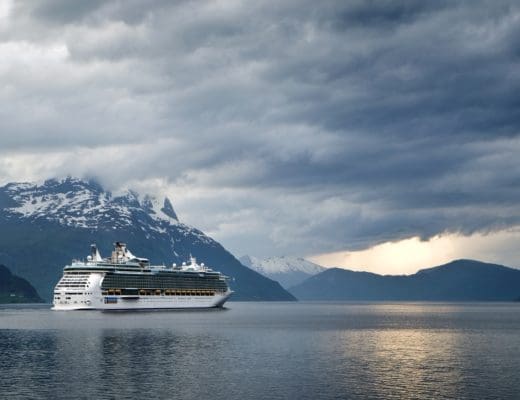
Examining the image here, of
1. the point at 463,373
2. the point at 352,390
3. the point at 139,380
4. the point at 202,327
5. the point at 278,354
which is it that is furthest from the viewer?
the point at 202,327

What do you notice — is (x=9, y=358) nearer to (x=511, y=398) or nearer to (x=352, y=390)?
(x=352, y=390)

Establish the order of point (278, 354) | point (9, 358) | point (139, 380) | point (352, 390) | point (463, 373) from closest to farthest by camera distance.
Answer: point (352, 390) → point (139, 380) → point (463, 373) → point (9, 358) → point (278, 354)

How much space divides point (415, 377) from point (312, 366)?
636 inches

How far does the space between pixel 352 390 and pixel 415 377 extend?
13.8 metres

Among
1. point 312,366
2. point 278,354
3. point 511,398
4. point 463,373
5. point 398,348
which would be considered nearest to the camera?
point 511,398

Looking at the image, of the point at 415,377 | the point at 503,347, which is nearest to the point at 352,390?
the point at 415,377

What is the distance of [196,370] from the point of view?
96688mm

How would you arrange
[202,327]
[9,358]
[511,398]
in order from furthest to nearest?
Answer: [202,327], [9,358], [511,398]

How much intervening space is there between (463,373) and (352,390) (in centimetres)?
2162

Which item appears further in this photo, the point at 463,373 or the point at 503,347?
the point at 503,347

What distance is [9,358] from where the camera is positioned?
109 m

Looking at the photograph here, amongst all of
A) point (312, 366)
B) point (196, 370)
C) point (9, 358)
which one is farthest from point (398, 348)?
point (9, 358)

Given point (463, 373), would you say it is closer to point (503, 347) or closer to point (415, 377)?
point (415, 377)

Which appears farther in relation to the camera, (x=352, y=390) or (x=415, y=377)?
(x=415, y=377)
